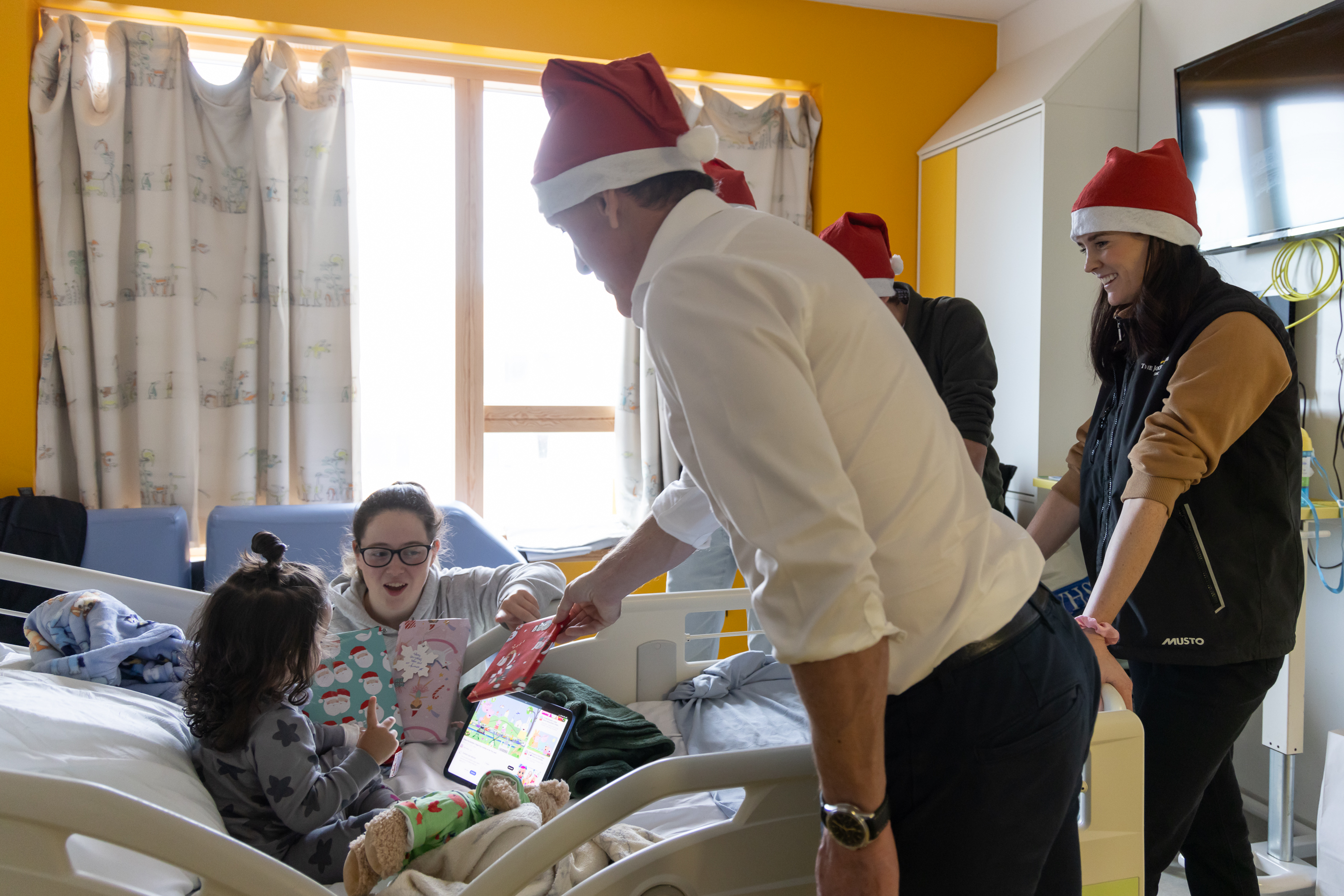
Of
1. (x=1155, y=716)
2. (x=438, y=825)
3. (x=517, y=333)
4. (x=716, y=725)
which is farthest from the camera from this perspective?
(x=517, y=333)

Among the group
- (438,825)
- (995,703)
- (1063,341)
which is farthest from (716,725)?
(1063,341)

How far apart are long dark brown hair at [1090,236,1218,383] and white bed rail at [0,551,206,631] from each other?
1822 millimetres

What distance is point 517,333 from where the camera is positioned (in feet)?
11.5

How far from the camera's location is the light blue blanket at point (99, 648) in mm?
1484

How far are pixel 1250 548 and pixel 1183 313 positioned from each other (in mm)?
379

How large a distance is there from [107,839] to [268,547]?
62 centimetres

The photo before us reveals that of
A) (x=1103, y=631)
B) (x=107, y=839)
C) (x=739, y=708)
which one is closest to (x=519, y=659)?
(x=107, y=839)

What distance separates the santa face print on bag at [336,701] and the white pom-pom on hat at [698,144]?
120 cm

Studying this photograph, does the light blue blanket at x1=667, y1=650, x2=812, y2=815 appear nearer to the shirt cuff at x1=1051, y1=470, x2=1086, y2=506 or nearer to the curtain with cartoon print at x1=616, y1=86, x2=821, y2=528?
the shirt cuff at x1=1051, y1=470, x2=1086, y2=506

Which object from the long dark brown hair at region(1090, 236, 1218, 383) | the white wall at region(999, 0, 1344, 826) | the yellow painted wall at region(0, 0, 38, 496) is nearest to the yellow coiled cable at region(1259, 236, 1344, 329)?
the white wall at region(999, 0, 1344, 826)

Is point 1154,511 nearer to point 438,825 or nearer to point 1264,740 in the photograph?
point 438,825

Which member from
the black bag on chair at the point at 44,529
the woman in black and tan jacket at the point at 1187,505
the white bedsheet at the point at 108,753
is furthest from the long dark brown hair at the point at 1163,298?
the black bag on chair at the point at 44,529

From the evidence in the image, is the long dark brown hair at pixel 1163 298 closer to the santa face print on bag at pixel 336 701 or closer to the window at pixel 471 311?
the santa face print on bag at pixel 336 701

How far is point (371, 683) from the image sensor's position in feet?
5.32
